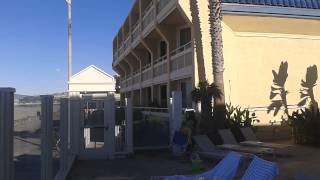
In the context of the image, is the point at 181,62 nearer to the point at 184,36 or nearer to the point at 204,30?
the point at 184,36

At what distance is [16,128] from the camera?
455 centimetres

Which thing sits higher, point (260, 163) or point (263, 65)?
point (263, 65)

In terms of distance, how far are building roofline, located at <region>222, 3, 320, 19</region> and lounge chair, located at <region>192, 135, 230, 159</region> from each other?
744 cm

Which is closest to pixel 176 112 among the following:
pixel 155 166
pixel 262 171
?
pixel 155 166

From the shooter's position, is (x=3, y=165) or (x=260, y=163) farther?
(x=260, y=163)

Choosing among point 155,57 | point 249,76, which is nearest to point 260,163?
point 249,76

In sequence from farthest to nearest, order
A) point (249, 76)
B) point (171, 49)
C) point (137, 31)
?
point (137, 31)
point (171, 49)
point (249, 76)

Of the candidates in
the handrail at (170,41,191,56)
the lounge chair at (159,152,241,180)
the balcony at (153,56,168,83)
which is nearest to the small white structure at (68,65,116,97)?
the balcony at (153,56,168,83)

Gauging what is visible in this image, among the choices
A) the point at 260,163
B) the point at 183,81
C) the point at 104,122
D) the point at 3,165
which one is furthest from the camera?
the point at 183,81

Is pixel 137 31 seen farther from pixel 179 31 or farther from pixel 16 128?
pixel 16 128

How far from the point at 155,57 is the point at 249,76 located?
1276 cm

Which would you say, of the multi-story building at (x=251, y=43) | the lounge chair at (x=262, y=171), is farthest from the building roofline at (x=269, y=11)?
the lounge chair at (x=262, y=171)

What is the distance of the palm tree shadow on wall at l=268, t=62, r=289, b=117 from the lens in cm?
2200

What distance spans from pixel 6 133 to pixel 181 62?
774 inches
